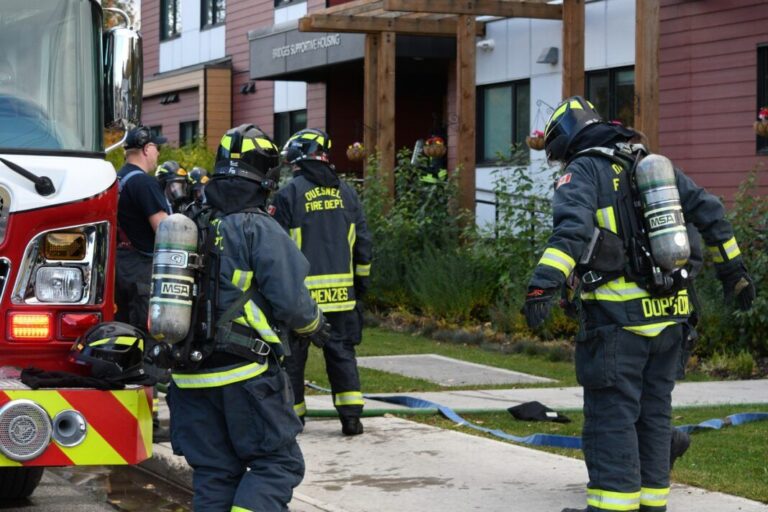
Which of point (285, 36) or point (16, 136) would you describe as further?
point (285, 36)

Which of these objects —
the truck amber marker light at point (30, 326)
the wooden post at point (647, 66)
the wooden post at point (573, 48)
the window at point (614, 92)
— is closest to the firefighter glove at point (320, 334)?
the truck amber marker light at point (30, 326)

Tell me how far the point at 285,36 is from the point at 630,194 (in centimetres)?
1761

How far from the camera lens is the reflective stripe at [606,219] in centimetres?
632

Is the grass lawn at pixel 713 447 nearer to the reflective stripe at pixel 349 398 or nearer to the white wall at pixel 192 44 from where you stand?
the reflective stripe at pixel 349 398

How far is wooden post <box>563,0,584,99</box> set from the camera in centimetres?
1605

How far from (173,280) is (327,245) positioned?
336 cm

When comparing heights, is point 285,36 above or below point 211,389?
above

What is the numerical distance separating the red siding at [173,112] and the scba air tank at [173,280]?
24192mm

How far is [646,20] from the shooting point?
47.0ft

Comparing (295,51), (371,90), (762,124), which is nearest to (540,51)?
(371,90)

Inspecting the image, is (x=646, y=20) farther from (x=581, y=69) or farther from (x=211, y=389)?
(x=211, y=389)

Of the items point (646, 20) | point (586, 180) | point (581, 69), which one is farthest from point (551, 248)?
point (581, 69)

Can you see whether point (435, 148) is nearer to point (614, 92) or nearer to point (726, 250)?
point (614, 92)

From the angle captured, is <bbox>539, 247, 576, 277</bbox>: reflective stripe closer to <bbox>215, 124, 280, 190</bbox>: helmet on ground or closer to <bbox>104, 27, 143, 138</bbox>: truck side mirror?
<bbox>215, 124, 280, 190</bbox>: helmet on ground
